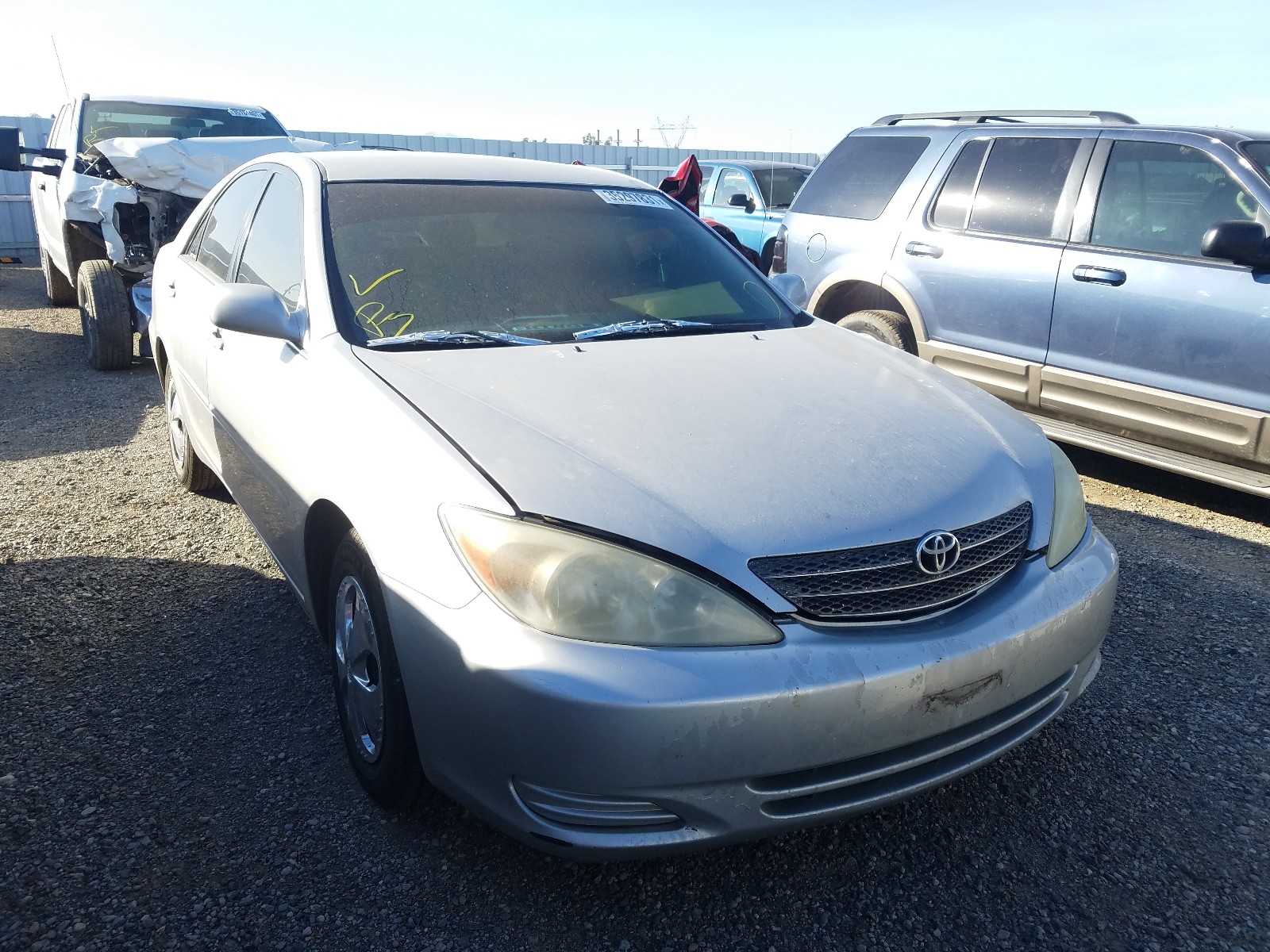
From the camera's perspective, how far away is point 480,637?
188 cm

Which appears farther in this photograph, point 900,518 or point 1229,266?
point 1229,266

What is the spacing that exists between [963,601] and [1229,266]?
3168 millimetres

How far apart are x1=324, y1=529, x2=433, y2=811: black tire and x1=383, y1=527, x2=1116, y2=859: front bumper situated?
4.3 inches

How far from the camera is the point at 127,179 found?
7.54m

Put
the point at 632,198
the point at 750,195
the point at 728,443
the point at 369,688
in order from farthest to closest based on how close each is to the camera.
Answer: the point at 750,195 → the point at 632,198 → the point at 369,688 → the point at 728,443

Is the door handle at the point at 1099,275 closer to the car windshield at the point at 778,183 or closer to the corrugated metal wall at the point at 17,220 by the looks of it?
the car windshield at the point at 778,183

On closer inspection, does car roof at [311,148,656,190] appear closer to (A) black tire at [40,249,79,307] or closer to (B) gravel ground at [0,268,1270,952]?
(B) gravel ground at [0,268,1270,952]

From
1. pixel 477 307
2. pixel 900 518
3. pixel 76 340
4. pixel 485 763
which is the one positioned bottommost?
pixel 76 340

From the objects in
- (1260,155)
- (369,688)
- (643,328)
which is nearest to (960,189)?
(1260,155)

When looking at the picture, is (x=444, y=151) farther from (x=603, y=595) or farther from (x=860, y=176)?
(x=603, y=595)

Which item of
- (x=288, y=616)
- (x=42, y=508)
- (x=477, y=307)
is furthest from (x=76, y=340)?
(x=477, y=307)

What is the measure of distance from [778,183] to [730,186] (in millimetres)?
599

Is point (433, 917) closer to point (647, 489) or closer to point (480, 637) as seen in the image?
point (480, 637)

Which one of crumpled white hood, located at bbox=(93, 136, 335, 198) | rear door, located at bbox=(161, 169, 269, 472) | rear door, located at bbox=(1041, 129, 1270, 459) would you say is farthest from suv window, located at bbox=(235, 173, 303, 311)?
crumpled white hood, located at bbox=(93, 136, 335, 198)
